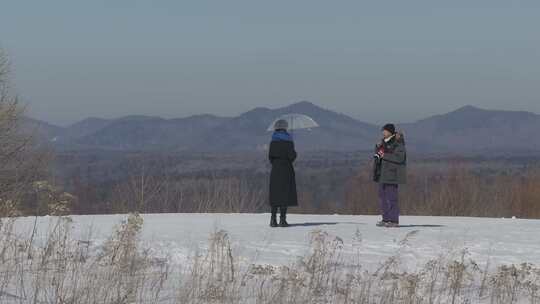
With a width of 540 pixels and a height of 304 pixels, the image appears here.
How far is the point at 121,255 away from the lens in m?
8.17

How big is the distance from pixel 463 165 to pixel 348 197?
5007 mm

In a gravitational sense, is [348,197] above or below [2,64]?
below

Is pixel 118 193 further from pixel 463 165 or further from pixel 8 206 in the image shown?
pixel 463 165

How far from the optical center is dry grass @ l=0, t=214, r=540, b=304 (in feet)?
22.3

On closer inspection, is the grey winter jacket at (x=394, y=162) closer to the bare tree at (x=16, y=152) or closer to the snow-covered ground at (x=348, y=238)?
the snow-covered ground at (x=348, y=238)

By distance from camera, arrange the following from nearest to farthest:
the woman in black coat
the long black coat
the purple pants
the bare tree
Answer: the woman in black coat → the long black coat → the purple pants → the bare tree

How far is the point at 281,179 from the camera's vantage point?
13078mm

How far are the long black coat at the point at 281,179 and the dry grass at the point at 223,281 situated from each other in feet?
13.7

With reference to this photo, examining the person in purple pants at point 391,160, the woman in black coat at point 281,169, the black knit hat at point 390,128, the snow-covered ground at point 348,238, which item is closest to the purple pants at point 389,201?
the person in purple pants at point 391,160

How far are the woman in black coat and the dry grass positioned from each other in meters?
4.18

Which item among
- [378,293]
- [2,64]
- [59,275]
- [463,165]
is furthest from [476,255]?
[2,64]

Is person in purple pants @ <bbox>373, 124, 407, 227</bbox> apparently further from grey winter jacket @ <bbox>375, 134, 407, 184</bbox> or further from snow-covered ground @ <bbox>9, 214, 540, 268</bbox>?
snow-covered ground @ <bbox>9, 214, 540, 268</bbox>

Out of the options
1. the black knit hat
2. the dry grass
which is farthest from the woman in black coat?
the dry grass

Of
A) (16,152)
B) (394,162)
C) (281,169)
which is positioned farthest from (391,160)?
(16,152)
